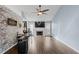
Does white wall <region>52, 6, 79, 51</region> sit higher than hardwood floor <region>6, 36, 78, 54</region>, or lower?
higher

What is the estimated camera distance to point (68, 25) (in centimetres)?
409

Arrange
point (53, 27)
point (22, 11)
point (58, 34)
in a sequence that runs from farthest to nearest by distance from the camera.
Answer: point (58, 34) → point (53, 27) → point (22, 11)

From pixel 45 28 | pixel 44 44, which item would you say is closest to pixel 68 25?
pixel 45 28

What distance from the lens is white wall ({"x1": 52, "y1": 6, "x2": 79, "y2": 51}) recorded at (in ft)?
12.1

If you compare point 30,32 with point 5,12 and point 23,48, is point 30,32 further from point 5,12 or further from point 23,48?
point 5,12

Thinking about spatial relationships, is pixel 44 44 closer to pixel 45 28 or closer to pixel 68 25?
pixel 45 28

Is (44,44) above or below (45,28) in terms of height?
below

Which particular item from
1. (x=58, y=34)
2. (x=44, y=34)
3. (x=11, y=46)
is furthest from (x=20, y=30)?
(x=58, y=34)

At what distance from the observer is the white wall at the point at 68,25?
12.1 ft

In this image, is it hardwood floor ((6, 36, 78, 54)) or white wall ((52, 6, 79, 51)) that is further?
hardwood floor ((6, 36, 78, 54))

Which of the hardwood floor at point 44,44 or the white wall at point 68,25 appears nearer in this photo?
the white wall at point 68,25

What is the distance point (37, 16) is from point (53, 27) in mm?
750

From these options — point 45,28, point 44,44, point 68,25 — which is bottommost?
point 44,44

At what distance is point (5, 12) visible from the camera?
352 cm
